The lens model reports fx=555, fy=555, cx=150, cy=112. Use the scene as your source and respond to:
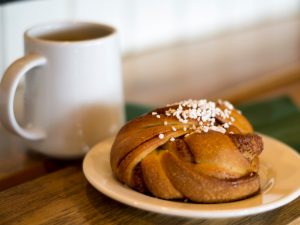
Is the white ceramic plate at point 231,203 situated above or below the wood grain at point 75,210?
above

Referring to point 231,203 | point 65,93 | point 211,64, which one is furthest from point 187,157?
point 211,64

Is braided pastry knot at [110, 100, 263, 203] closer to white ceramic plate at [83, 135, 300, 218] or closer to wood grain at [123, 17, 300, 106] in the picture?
white ceramic plate at [83, 135, 300, 218]

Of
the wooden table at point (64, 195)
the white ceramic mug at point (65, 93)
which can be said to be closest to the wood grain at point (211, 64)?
the wooden table at point (64, 195)

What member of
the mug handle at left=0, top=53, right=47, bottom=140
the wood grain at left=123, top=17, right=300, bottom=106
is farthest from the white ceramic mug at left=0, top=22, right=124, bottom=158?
the wood grain at left=123, top=17, right=300, bottom=106

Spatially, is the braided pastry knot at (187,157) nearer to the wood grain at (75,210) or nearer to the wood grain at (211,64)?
the wood grain at (75,210)

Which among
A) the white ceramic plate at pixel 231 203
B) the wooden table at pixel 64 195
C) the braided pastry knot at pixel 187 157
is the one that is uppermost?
the braided pastry knot at pixel 187 157

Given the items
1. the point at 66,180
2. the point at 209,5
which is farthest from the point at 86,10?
the point at 66,180

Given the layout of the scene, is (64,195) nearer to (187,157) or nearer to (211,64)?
(187,157)
